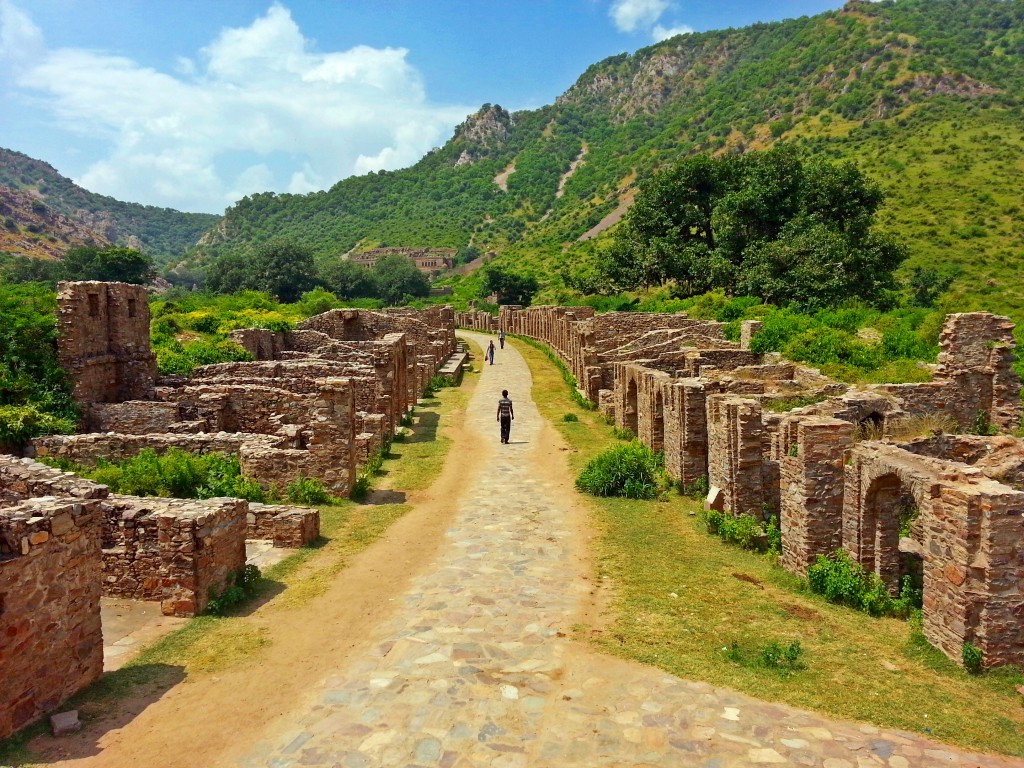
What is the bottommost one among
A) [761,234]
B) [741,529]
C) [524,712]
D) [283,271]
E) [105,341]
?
[524,712]

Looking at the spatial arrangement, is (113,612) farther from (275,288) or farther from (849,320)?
(275,288)

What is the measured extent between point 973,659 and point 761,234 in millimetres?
37832

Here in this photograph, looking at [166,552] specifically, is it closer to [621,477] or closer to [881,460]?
[881,460]

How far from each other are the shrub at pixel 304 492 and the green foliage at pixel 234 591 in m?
3.50

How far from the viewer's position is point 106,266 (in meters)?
56.2

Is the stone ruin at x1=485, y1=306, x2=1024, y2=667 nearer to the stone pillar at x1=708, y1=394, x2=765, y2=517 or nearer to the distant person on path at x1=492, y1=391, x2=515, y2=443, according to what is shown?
the stone pillar at x1=708, y1=394, x2=765, y2=517

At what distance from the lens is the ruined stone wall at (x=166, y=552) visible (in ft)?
27.2

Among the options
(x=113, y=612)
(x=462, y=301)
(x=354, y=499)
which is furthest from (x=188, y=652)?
(x=462, y=301)

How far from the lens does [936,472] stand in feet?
27.0

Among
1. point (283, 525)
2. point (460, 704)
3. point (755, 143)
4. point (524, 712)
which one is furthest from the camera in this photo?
point (755, 143)

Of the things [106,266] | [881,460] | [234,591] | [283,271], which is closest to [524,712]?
[234,591]

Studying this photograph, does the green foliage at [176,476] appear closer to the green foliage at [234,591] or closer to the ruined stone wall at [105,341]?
the green foliage at [234,591]

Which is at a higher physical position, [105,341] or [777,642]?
[105,341]

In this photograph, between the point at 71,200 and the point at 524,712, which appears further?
the point at 71,200
